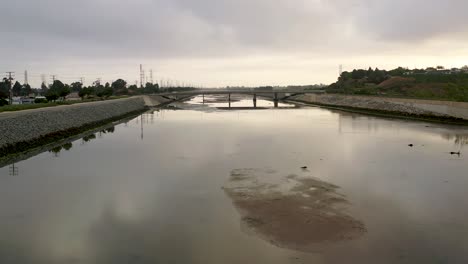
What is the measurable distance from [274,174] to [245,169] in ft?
6.47

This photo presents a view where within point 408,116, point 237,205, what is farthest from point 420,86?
point 237,205

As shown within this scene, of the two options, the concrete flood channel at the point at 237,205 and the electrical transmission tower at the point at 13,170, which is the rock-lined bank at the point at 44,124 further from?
the electrical transmission tower at the point at 13,170

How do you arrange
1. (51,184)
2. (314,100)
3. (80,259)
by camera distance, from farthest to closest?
(314,100)
(51,184)
(80,259)

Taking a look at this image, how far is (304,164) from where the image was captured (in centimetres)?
2123

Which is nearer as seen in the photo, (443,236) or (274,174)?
(443,236)

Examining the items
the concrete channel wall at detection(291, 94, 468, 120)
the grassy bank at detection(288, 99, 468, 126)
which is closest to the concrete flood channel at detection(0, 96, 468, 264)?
the grassy bank at detection(288, 99, 468, 126)

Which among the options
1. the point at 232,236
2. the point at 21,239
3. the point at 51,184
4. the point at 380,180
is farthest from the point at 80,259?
the point at 380,180

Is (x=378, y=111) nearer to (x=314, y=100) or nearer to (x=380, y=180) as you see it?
(x=314, y=100)

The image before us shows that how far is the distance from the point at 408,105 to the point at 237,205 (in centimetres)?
4696

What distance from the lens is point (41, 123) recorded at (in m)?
30.1

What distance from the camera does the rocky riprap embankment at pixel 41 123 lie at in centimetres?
2436

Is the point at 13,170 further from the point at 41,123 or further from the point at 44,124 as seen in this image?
the point at 44,124

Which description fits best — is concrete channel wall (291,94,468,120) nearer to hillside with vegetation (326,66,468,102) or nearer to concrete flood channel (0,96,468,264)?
hillside with vegetation (326,66,468,102)

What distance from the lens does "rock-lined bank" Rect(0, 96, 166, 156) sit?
24.4 metres
